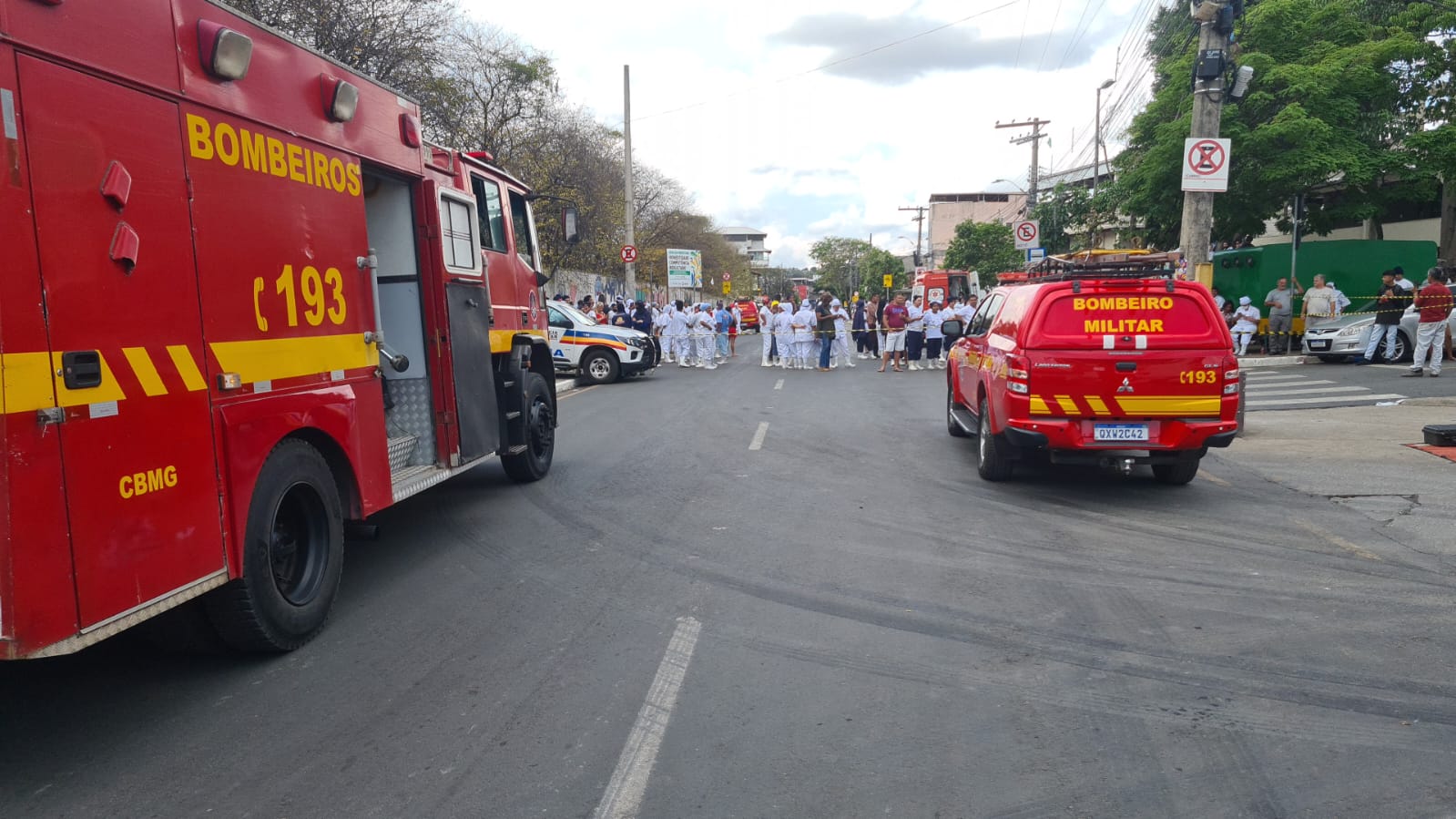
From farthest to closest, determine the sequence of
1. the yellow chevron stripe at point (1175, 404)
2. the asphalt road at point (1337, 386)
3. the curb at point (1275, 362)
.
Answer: the curb at point (1275, 362)
the asphalt road at point (1337, 386)
the yellow chevron stripe at point (1175, 404)

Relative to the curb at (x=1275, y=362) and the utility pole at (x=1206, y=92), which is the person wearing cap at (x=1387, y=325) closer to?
the curb at (x=1275, y=362)

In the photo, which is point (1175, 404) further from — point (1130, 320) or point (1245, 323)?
point (1245, 323)

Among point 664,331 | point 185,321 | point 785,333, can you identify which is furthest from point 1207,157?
point 664,331

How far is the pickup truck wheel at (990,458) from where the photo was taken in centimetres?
864

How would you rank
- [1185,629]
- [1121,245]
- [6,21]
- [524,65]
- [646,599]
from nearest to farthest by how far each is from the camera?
[6,21] < [1185,629] < [646,599] < [524,65] < [1121,245]

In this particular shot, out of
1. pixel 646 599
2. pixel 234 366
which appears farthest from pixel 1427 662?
pixel 234 366

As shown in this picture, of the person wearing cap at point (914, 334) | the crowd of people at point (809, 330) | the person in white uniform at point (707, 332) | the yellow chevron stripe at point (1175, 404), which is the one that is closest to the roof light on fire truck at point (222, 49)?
the yellow chevron stripe at point (1175, 404)

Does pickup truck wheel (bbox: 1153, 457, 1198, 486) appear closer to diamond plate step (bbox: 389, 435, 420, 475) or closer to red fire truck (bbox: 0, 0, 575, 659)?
diamond plate step (bbox: 389, 435, 420, 475)

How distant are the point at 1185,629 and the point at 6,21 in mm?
5582

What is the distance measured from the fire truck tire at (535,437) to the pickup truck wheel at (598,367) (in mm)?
10414

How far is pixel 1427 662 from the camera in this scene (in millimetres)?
4438

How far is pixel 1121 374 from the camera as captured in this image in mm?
7660

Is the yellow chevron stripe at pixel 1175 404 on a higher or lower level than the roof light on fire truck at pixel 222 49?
lower

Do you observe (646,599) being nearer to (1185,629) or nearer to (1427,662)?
(1185,629)
